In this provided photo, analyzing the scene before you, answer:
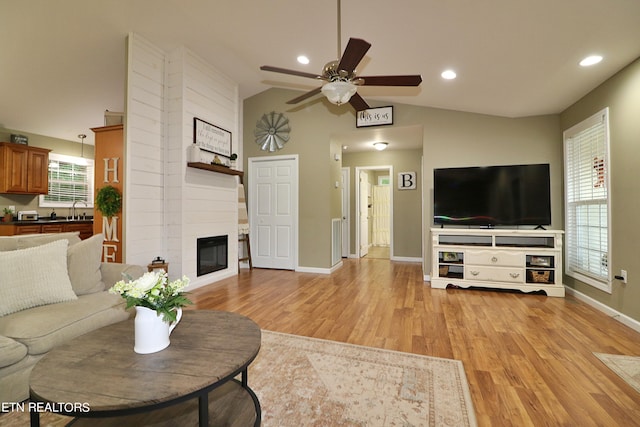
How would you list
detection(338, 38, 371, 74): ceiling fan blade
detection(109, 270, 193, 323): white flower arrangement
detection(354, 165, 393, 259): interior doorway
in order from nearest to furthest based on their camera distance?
detection(109, 270, 193, 323): white flower arrangement, detection(338, 38, 371, 74): ceiling fan blade, detection(354, 165, 393, 259): interior doorway

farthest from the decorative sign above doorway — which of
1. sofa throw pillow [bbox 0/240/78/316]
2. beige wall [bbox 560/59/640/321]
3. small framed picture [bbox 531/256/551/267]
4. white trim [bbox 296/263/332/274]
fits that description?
sofa throw pillow [bbox 0/240/78/316]

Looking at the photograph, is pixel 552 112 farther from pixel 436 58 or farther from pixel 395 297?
pixel 395 297

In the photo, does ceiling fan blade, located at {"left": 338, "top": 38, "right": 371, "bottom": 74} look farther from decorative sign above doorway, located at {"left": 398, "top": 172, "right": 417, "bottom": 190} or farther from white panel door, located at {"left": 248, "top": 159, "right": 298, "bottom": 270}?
decorative sign above doorway, located at {"left": 398, "top": 172, "right": 417, "bottom": 190}

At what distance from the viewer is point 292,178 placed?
533 cm

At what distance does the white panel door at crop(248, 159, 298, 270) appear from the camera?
5352 mm

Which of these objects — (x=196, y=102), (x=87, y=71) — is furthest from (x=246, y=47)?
(x=87, y=71)

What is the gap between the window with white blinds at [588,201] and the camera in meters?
3.11

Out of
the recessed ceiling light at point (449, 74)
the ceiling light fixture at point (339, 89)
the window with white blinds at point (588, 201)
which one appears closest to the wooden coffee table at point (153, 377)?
the ceiling light fixture at point (339, 89)

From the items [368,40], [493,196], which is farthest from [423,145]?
[368,40]

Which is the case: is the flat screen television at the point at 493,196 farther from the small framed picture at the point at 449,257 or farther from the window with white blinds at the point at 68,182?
the window with white blinds at the point at 68,182

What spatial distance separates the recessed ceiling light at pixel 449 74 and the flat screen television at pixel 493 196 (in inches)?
53.5

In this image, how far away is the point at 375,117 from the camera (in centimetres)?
477

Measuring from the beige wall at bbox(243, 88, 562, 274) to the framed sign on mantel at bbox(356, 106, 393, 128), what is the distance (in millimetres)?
112

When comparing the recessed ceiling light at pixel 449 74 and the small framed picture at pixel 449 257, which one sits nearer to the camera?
the recessed ceiling light at pixel 449 74
